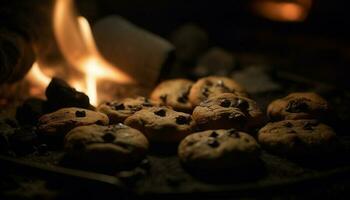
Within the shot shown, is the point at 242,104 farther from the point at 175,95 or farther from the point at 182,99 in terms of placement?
the point at 175,95

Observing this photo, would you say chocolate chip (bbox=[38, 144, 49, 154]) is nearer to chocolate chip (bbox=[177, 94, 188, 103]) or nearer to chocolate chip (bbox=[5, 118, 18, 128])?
chocolate chip (bbox=[5, 118, 18, 128])

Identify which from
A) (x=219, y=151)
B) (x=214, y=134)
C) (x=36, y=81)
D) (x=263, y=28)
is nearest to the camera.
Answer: (x=219, y=151)

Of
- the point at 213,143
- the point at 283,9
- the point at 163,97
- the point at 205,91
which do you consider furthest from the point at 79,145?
the point at 283,9

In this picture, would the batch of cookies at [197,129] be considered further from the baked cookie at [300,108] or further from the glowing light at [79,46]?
the glowing light at [79,46]

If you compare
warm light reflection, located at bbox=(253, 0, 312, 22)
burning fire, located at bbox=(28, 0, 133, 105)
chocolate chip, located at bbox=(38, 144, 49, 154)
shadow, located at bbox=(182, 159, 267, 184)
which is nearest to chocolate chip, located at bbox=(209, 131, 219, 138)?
shadow, located at bbox=(182, 159, 267, 184)

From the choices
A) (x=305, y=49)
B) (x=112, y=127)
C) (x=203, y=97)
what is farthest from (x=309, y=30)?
(x=112, y=127)

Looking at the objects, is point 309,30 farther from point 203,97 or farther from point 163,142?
point 163,142

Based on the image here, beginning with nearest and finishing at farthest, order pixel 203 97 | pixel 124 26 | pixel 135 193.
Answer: pixel 135 193 < pixel 203 97 < pixel 124 26
